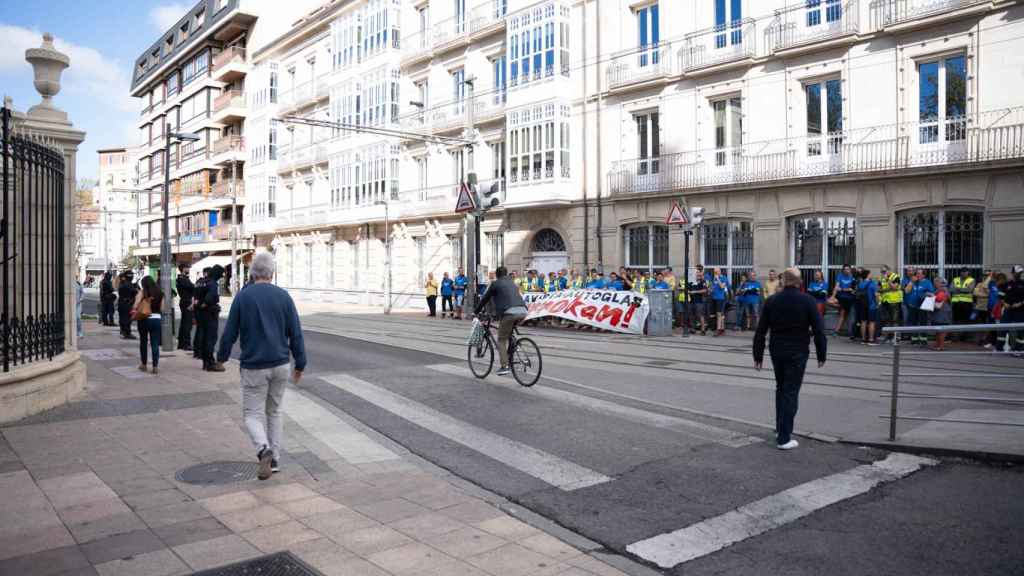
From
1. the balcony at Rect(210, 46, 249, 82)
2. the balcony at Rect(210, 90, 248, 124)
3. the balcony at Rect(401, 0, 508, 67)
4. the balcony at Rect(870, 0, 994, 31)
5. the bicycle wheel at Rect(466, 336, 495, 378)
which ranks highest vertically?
the balcony at Rect(210, 46, 249, 82)

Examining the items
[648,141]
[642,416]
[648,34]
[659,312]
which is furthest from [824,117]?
[642,416]

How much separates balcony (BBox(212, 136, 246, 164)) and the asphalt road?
4732 cm

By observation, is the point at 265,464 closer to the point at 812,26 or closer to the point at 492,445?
the point at 492,445

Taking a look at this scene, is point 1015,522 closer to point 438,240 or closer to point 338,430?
point 338,430

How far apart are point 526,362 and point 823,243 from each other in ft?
43.0

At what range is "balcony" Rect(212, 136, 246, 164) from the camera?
52.8m

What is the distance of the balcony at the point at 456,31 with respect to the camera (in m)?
29.9

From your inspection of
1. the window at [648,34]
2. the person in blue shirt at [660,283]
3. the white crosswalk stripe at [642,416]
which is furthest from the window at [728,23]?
the white crosswalk stripe at [642,416]

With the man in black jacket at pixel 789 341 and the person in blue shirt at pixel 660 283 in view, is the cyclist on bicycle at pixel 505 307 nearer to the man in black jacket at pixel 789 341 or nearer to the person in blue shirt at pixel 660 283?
the man in black jacket at pixel 789 341

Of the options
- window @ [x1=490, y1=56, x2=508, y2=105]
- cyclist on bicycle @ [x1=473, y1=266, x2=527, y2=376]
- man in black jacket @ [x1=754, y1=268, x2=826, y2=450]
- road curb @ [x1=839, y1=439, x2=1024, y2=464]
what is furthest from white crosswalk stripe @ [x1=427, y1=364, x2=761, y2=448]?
window @ [x1=490, y1=56, x2=508, y2=105]

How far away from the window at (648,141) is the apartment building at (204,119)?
104ft

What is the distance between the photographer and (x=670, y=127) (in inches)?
948

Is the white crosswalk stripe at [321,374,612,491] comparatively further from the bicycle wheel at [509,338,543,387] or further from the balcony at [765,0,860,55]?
the balcony at [765,0,860,55]

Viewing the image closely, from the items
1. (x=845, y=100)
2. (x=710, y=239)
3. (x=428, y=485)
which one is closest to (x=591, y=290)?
(x=710, y=239)
